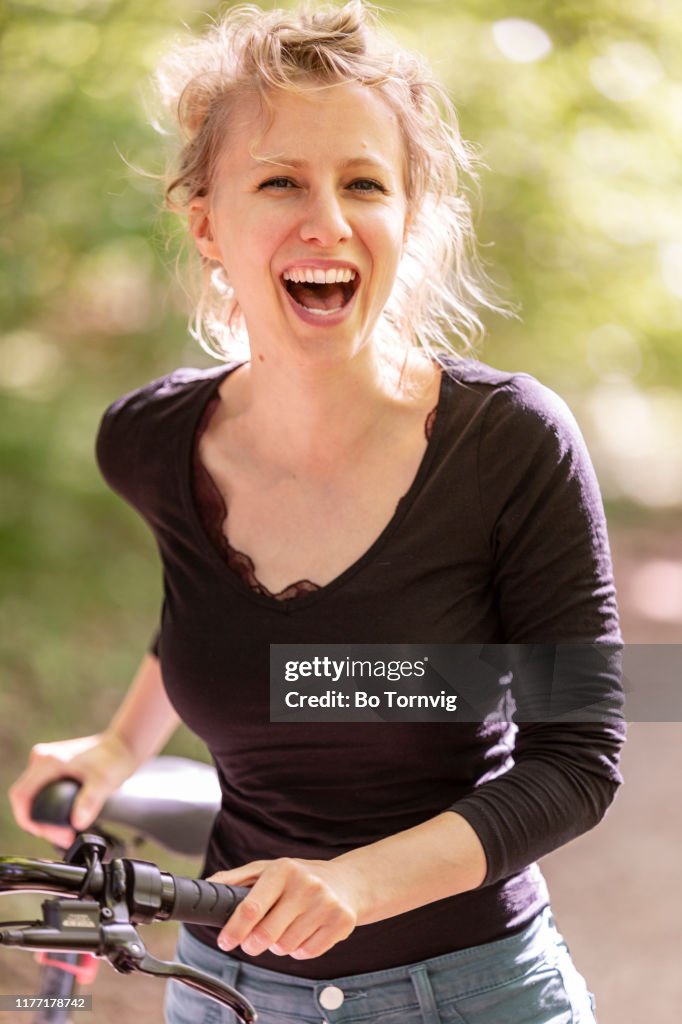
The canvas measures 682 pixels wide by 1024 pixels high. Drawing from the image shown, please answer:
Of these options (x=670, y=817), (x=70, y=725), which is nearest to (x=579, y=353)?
(x=670, y=817)

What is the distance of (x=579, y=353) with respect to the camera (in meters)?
3.33

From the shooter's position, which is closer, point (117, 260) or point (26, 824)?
point (26, 824)

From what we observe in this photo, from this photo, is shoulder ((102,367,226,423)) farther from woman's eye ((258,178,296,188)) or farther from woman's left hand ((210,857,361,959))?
woman's left hand ((210,857,361,959))

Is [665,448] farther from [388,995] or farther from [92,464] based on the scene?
[388,995]

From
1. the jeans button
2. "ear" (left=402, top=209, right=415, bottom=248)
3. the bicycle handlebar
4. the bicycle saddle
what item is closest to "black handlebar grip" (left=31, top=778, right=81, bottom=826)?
the bicycle saddle

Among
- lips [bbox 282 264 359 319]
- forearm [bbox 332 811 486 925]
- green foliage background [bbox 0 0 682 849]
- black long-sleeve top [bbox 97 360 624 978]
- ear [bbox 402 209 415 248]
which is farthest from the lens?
green foliage background [bbox 0 0 682 849]

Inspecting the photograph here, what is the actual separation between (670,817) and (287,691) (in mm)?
2222

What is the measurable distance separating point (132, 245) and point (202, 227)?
67.0 inches

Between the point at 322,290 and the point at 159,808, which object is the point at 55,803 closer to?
the point at 159,808

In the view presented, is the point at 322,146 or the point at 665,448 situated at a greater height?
the point at 665,448

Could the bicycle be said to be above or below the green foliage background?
below

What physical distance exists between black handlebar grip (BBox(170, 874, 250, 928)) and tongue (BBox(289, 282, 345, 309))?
0.54 m

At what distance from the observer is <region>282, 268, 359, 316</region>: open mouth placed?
3.68ft

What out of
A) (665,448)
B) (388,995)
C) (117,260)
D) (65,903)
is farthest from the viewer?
(665,448)
